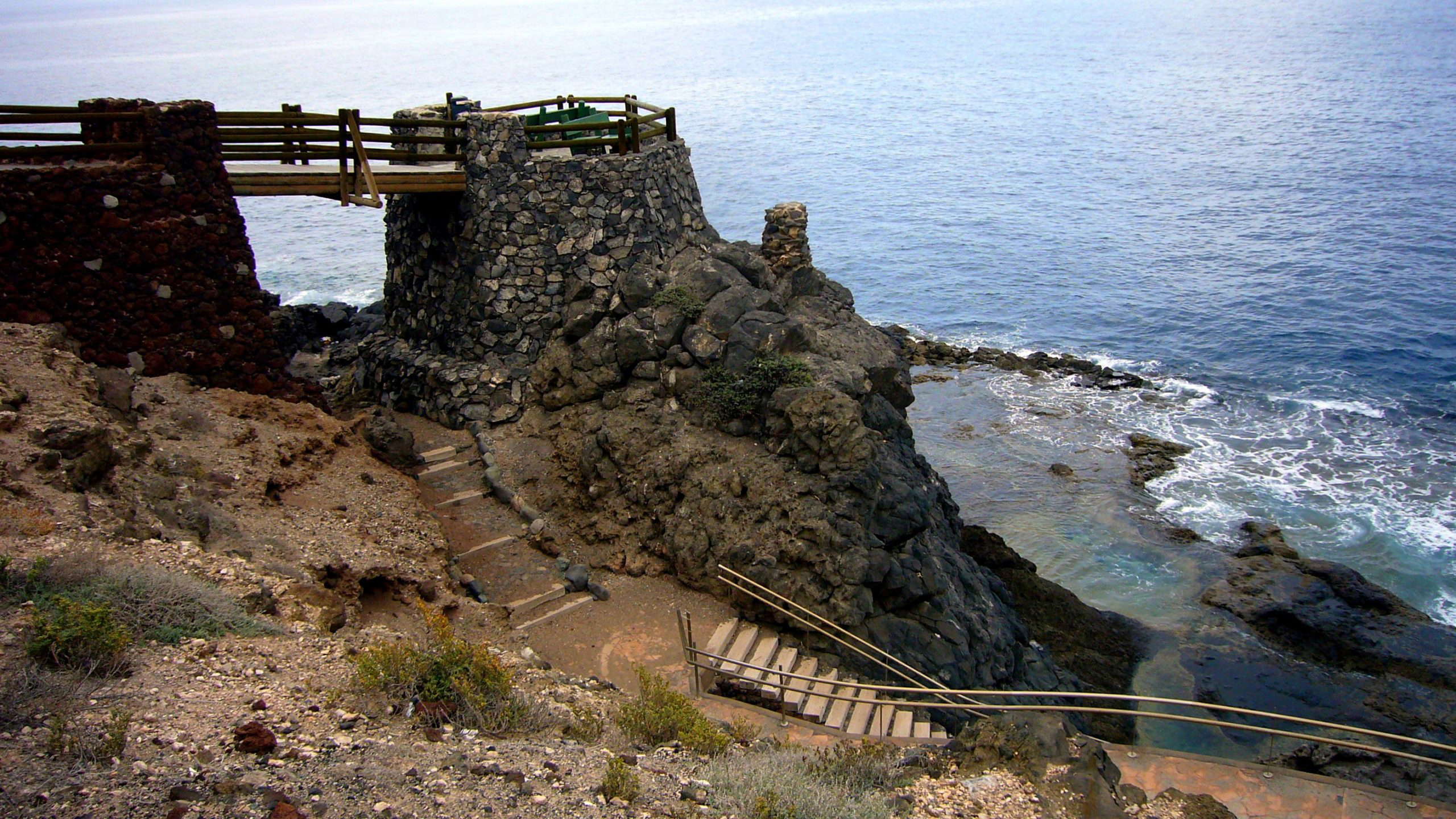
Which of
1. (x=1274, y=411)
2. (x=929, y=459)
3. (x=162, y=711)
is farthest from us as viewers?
(x=1274, y=411)

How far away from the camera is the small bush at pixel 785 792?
917 cm

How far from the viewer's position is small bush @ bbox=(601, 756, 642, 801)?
9055 mm

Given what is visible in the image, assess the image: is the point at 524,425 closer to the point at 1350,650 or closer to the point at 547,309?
the point at 547,309

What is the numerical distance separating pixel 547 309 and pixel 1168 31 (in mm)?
150705

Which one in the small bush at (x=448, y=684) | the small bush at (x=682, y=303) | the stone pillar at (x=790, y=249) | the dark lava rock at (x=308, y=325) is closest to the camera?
the small bush at (x=448, y=684)

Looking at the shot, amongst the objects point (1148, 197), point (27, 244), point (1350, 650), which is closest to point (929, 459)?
point (1350, 650)

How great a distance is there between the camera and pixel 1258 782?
1140cm

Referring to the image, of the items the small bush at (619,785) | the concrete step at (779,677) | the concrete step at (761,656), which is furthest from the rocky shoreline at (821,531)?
the small bush at (619,785)

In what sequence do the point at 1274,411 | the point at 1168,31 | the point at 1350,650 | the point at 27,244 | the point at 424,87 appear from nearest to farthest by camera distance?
the point at 27,244 < the point at 1350,650 < the point at 1274,411 < the point at 424,87 < the point at 1168,31

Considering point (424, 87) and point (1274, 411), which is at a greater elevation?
point (424, 87)

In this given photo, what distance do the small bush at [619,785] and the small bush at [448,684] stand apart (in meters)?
1.52

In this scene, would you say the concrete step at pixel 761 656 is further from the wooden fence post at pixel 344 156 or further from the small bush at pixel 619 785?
the wooden fence post at pixel 344 156

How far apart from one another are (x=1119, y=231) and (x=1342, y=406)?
2487 centimetres

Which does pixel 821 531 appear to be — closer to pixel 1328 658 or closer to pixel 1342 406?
pixel 1328 658
